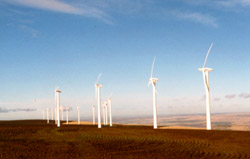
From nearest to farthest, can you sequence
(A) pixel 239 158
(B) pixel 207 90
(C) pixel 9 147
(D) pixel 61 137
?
(A) pixel 239 158
(C) pixel 9 147
(D) pixel 61 137
(B) pixel 207 90

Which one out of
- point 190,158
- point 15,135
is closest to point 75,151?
point 190,158

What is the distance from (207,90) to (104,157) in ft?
110

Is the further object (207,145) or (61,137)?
(61,137)

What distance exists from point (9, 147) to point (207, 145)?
19.5 meters

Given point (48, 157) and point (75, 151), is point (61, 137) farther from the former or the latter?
point (48, 157)

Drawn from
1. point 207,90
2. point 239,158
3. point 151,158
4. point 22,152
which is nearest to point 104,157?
point 151,158

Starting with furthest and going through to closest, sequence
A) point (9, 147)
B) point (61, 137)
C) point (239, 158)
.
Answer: point (61, 137), point (9, 147), point (239, 158)

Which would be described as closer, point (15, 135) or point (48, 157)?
point (48, 157)

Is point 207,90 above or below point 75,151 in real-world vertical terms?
above

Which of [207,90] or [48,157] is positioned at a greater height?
[207,90]

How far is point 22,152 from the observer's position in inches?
1049

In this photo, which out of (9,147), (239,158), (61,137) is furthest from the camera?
(61,137)

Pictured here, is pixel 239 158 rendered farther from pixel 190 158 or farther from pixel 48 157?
pixel 48 157

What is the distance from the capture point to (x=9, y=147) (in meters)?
30.0
